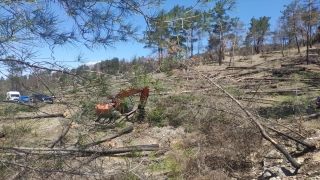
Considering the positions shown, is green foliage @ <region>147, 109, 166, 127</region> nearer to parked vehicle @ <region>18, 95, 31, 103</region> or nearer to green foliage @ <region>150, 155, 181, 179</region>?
green foliage @ <region>150, 155, 181, 179</region>

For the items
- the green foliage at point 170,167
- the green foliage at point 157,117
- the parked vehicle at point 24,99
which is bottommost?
the green foliage at point 170,167

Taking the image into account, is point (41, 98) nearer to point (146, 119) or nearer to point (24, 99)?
point (24, 99)

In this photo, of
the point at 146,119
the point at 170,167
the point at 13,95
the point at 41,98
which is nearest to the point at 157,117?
the point at 146,119

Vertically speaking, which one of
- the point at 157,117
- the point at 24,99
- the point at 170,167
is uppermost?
the point at 24,99

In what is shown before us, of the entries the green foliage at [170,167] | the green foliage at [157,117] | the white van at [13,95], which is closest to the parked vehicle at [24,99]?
the white van at [13,95]

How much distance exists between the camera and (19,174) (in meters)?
2.96

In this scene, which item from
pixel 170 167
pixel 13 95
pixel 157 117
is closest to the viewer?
pixel 13 95

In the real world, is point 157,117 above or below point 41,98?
below

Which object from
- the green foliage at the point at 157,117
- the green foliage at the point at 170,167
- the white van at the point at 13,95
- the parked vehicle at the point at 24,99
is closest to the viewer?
the white van at the point at 13,95

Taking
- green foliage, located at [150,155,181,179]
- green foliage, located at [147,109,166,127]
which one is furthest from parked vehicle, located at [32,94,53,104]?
green foliage, located at [147,109,166,127]

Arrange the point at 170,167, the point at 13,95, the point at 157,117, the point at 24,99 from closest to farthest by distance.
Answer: the point at 13,95, the point at 24,99, the point at 170,167, the point at 157,117

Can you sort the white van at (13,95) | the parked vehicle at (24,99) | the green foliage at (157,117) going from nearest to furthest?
the white van at (13,95)
the parked vehicle at (24,99)
the green foliage at (157,117)

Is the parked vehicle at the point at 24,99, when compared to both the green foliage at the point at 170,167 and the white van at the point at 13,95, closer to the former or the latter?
the white van at the point at 13,95

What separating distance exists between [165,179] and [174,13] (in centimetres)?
336
